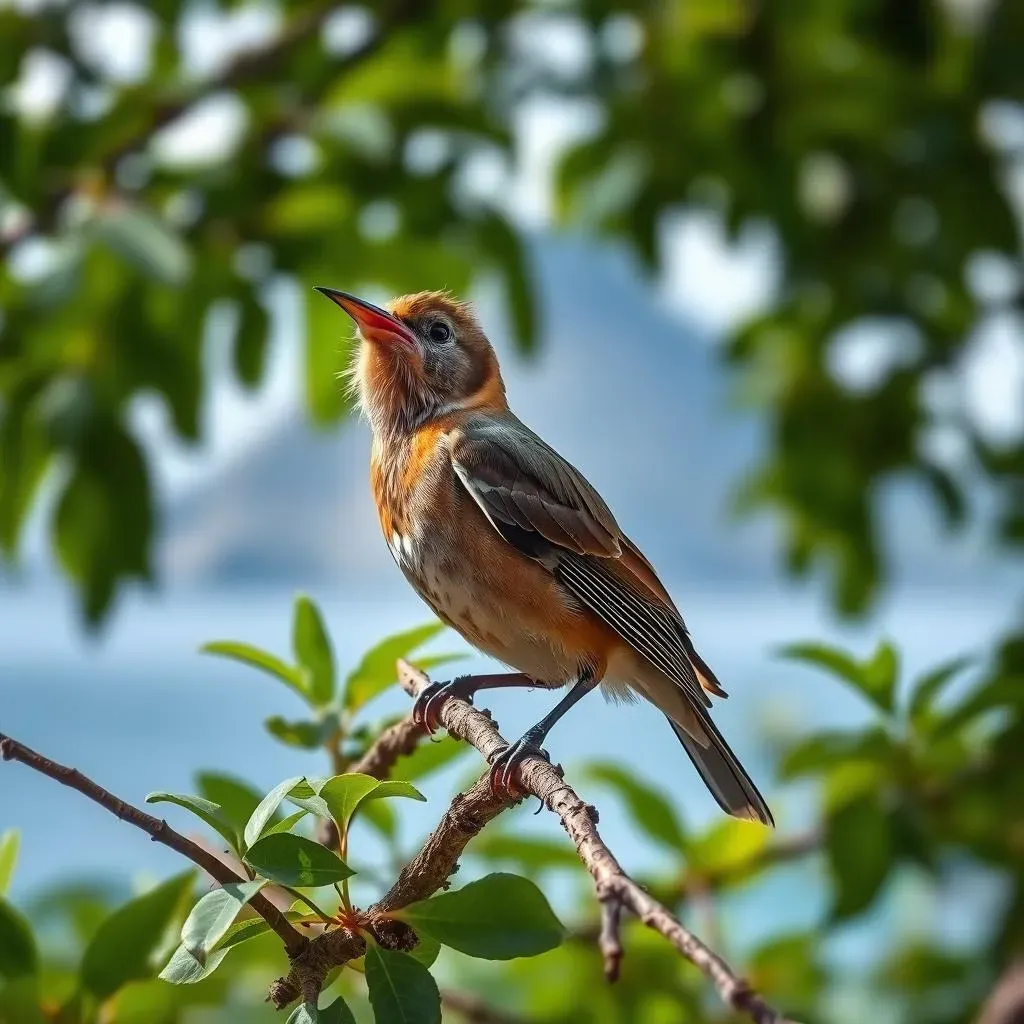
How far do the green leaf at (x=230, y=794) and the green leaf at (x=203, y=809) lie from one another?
574mm

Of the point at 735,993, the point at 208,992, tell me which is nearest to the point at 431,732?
the point at 208,992

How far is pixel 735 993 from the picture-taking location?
1.05 meters

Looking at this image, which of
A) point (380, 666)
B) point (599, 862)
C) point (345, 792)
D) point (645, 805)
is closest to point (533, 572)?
point (380, 666)

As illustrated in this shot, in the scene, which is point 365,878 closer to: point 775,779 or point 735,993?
point 735,993

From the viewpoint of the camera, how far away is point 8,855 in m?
2.30

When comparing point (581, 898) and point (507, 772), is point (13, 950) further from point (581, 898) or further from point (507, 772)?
point (581, 898)

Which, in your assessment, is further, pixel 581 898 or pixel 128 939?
pixel 581 898

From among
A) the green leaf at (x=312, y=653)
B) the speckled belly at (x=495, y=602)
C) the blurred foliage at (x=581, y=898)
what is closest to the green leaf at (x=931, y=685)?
the blurred foliage at (x=581, y=898)

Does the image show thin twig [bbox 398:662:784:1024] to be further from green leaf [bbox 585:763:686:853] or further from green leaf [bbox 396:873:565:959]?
green leaf [bbox 585:763:686:853]

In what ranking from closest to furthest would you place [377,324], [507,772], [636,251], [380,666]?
[507,772] → [380,666] → [377,324] → [636,251]

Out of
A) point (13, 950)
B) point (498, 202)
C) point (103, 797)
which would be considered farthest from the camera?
point (498, 202)

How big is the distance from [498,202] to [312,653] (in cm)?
252

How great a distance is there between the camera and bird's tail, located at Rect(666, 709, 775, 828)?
119 inches

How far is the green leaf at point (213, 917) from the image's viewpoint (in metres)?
1.53
